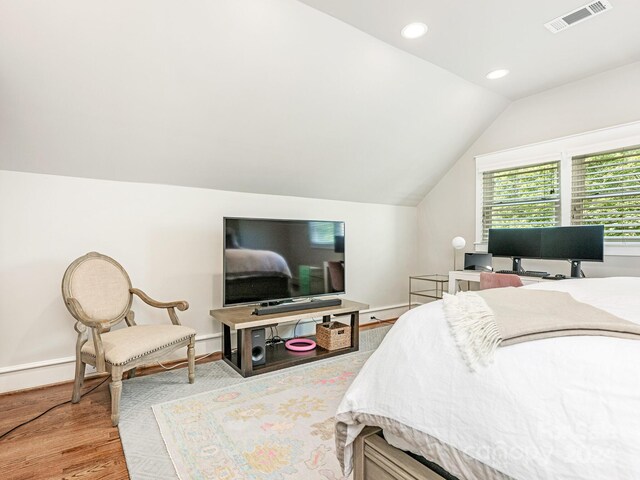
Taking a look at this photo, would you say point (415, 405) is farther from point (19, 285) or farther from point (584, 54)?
point (584, 54)

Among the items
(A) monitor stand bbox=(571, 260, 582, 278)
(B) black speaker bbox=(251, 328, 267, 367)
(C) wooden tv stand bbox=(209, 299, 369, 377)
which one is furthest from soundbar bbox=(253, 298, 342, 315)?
(A) monitor stand bbox=(571, 260, 582, 278)

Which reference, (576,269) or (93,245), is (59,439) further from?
(576,269)

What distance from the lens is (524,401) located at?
757 mm

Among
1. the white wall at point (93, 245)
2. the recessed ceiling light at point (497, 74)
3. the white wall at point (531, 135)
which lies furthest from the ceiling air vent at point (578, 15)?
the white wall at point (93, 245)

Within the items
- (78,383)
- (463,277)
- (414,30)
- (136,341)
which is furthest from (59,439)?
(463,277)

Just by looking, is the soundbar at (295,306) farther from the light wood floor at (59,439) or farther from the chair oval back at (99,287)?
the light wood floor at (59,439)

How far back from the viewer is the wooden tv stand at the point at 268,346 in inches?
106

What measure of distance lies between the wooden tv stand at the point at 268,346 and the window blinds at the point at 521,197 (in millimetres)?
2052

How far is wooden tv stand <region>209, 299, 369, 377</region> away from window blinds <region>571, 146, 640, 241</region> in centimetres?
240

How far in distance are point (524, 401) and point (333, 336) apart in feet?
8.20

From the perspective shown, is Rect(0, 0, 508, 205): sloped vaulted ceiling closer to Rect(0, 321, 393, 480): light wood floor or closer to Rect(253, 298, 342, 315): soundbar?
Rect(253, 298, 342, 315): soundbar

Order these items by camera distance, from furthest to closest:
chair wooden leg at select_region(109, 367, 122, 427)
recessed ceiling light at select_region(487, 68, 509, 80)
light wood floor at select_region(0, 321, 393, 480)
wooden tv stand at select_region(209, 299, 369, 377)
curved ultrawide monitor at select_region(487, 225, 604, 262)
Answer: recessed ceiling light at select_region(487, 68, 509, 80), curved ultrawide monitor at select_region(487, 225, 604, 262), wooden tv stand at select_region(209, 299, 369, 377), chair wooden leg at select_region(109, 367, 122, 427), light wood floor at select_region(0, 321, 393, 480)

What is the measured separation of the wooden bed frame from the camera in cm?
98

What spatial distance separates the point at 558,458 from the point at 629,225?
3413 mm
